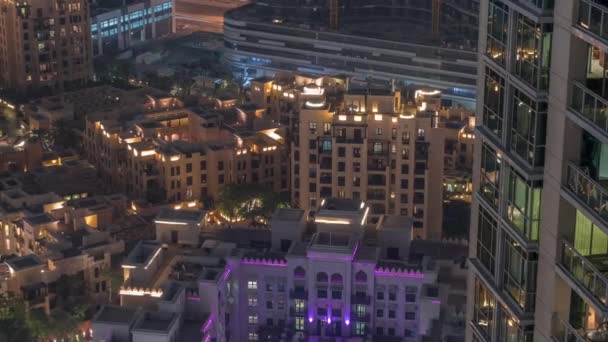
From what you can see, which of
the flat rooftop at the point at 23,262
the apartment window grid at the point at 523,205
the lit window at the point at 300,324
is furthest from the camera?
the flat rooftop at the point at 23,262

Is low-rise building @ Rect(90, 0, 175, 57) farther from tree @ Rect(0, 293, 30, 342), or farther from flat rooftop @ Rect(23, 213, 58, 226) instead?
tree @ Rect(0, 293, 30, 342)

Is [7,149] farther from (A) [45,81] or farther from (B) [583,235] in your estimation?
(B) [583,235]

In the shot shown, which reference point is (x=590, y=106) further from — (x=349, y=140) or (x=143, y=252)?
(x=349, y=140)

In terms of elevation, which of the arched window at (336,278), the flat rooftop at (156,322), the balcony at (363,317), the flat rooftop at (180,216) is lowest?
the balcony at (363,317)

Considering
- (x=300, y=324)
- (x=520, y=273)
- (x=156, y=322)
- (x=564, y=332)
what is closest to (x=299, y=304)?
(x=300, y=324)

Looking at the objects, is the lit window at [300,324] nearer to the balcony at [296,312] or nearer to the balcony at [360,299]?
the balcony at [296,312]

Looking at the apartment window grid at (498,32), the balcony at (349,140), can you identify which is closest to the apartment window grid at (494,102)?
the apartment window grid at (498,32)

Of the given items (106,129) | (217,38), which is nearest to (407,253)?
(106,129)
